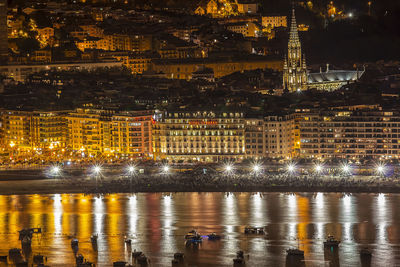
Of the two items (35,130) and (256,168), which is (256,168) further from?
(35,130)

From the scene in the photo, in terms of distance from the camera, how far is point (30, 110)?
2087 inches

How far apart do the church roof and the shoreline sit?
20264 mm

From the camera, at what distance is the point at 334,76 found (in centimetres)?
6425

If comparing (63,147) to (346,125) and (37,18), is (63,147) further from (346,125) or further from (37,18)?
(37,18)

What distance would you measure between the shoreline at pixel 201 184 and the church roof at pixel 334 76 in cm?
2026

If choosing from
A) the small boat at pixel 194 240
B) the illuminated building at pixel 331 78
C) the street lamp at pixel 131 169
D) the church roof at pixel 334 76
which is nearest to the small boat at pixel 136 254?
the small boat at pixel 194 240

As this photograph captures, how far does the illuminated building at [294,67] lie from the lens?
62.0 m

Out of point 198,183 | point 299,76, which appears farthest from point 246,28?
point 198,183

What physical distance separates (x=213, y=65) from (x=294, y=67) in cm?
578

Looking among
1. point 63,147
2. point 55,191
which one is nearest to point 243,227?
point 55,191

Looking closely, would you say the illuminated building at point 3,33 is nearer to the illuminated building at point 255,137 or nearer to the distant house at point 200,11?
the distant house at point 200,11

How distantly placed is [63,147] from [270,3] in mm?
26713

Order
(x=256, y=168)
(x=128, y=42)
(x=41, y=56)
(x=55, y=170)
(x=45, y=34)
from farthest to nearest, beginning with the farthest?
(x=45, y=34) → (x=128, y=42) → (x=41, y=56) → (x=55, y=170) → (x=256, y=168)

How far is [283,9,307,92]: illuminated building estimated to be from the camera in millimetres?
62031
